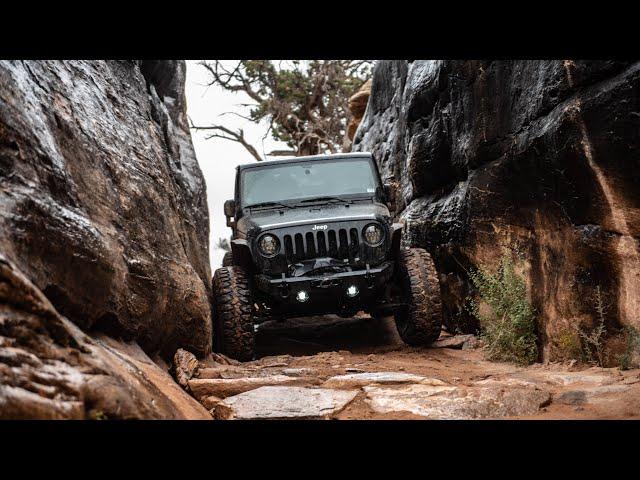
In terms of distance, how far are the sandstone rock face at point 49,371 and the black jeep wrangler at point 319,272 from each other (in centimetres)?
295

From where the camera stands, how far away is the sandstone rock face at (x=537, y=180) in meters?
4.17

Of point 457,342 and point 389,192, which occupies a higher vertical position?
point 389,192

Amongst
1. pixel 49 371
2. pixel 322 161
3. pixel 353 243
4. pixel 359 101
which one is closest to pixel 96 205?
pixel 49 371

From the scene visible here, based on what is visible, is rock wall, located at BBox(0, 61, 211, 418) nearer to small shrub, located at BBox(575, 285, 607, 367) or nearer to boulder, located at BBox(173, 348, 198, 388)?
boulder, located at BBox(173, 348, 198, 388)

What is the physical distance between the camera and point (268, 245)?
5.53m

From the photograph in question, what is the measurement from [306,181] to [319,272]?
1411 millimetres

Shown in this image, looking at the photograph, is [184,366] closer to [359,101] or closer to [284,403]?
[284,403]

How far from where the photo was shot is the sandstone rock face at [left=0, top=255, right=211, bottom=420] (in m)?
1.85

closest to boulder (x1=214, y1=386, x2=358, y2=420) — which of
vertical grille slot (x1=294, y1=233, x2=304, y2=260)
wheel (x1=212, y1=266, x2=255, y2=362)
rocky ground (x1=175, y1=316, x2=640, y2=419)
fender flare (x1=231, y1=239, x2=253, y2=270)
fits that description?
rocky ground (x1=175, y1=316, x2=640, y2=419)

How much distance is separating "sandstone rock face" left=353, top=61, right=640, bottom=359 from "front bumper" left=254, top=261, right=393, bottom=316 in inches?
53.0

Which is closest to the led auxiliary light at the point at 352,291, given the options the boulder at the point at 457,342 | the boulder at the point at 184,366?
the boulder at the point at 457,342

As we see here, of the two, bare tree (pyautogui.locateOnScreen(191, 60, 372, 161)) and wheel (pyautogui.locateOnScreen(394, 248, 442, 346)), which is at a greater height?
bare tree (pyautogui.locateOnScreen(191, 60, 372, 161))
